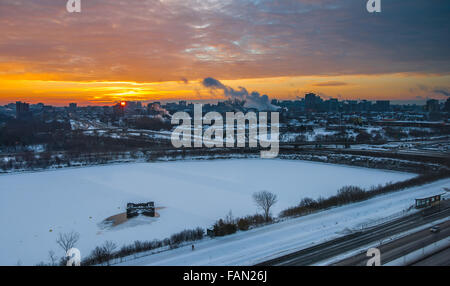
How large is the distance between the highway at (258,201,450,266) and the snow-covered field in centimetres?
316

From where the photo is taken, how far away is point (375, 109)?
8394 centimetres

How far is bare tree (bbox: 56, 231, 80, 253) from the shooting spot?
687cm

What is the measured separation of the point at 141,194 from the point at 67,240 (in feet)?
17.6

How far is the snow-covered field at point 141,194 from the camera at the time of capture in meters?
7.95

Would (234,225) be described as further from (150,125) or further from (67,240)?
(150,125)

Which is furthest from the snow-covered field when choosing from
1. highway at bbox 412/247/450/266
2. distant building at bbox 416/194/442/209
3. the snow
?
highway at bbox 412/247/450/266

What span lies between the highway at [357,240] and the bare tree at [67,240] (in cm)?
437

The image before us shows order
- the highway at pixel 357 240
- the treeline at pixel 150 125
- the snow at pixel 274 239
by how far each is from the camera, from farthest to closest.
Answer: the treeline at pixel 150 125 < the snow at pixel 274 239 < the highway at pixel 357 240

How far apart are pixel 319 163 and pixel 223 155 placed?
6.80 metres

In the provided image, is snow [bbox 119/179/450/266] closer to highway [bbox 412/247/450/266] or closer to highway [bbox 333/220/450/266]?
highway [bbox 333/220/450/266]
